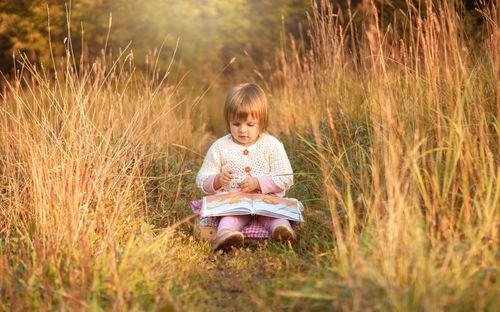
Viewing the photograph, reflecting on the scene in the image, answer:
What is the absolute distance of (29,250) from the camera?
3.33 meters

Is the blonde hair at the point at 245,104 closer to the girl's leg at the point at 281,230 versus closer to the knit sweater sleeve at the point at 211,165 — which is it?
the knit sweater sleeve at the point at 211,165

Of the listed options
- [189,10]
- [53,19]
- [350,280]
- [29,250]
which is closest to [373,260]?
[350,280]

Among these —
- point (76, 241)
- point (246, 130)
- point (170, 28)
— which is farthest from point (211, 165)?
point (170, 28)

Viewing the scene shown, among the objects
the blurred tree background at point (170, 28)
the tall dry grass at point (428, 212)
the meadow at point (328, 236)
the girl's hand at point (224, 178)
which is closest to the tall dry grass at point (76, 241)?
the meadow at point (328, 236)

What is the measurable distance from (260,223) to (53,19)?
4947 millimetres

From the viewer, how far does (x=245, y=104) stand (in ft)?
14.0

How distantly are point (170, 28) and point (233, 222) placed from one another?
6041mm

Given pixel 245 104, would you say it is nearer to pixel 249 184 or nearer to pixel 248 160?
pixel 248 160

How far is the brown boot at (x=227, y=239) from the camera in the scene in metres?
3.92

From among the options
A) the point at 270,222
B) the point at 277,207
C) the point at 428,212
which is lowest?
the point at 270,222

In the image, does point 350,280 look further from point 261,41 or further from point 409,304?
point 261,41

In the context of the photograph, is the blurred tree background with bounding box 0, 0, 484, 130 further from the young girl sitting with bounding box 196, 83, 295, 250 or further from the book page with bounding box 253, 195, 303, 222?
the book page with bounding box 253, 195, 303, 222

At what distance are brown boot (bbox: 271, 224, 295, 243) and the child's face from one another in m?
0.67

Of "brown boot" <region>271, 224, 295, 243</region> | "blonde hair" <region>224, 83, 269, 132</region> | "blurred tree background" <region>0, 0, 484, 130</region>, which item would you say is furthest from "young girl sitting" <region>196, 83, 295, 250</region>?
"blurred tree background" <region>0, 0, 484, 130</region>
